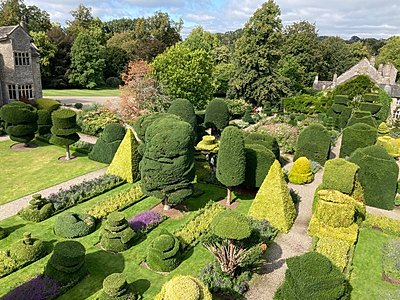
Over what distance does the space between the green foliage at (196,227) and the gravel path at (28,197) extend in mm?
8864

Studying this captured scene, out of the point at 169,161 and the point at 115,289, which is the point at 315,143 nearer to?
the point at 169,161

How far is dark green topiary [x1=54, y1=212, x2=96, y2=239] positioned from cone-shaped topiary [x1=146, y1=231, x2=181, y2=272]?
3.94 metres

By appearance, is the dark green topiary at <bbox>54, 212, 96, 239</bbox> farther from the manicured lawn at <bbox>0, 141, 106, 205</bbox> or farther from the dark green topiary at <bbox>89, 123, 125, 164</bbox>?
the dark green topiary at <bbox>89, 123, 125, 164</bbox>

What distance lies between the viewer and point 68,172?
23.0 metres

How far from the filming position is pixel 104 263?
44.0ft

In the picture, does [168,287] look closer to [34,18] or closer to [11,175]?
[11,175]

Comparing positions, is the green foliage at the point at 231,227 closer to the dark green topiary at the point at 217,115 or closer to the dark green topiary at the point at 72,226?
the dark green topiary at the point at 72,226

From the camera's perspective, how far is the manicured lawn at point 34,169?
66.8 feet

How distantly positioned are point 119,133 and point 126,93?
10504 mm

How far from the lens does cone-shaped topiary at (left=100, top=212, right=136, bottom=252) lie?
1407 cm

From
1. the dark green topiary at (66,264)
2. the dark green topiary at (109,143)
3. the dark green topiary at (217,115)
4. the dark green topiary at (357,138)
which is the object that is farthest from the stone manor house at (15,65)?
the dark green topiary at (357,138)

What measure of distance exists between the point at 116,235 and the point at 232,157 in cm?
714

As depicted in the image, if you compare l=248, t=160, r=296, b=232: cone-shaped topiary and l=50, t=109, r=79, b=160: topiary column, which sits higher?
l=50, t=109, r=79, b=160: topiary column

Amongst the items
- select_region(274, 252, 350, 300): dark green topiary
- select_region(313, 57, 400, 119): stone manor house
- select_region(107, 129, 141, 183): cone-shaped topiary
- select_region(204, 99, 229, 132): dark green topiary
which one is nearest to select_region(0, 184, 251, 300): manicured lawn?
select_region(107, 129, 141, 183): cone-shaped topiary
